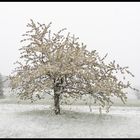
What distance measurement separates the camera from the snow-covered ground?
1709 cm

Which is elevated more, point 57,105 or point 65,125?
point 57,105

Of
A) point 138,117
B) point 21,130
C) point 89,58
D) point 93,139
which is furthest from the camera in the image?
point 138,117

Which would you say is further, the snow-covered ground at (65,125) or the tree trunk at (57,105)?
the tree trunk at (57,105)

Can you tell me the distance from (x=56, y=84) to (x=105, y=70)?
2.31 m

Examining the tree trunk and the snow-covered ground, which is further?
the tree trunk

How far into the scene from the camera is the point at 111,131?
17984mm

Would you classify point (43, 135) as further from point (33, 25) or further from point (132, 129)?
point (33, 25)

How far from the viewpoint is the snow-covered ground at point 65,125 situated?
17094 millimetres

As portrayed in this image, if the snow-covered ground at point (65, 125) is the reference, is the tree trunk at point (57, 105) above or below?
above

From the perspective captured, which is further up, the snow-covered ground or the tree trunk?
the tree trunk

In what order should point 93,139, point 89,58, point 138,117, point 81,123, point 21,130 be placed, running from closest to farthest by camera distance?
point 93,139 → point 21,130 → point 81,123 → point 89,58 → point 138,117

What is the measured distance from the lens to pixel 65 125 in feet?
62.0

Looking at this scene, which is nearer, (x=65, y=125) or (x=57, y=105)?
(x=65, y=125)

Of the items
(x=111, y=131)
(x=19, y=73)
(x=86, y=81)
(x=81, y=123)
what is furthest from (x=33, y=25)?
(x=111, y=131)
